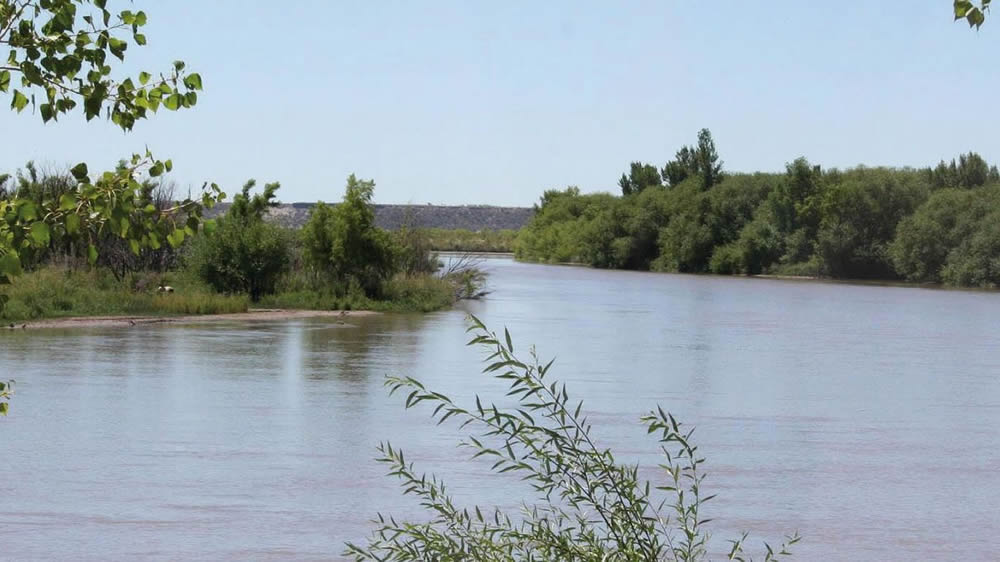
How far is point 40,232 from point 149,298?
29951mm

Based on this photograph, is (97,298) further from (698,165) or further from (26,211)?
(698,165)

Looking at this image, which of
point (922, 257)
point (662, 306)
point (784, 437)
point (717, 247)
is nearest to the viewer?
point (784, 437)

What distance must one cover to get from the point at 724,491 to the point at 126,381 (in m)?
10.3

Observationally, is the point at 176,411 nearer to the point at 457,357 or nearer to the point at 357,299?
the point at 457,357

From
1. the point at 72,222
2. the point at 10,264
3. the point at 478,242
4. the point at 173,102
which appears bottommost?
the point at 10,264

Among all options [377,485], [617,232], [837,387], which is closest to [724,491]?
[377,485]

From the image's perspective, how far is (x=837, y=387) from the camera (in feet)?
70.4

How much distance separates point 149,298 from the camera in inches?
1309

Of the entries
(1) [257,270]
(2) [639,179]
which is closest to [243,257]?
(1) [257,270]

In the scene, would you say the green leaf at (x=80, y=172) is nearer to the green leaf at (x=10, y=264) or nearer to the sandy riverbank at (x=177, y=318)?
the green leaf at (x=10, y=264)

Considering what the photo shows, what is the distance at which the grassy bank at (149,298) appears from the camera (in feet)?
103

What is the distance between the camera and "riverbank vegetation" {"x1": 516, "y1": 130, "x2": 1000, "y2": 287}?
72.9 m

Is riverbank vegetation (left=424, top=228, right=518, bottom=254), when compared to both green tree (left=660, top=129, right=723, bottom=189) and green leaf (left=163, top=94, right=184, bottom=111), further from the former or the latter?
green leaf (left=163, top=94, right=184, bottom=111)


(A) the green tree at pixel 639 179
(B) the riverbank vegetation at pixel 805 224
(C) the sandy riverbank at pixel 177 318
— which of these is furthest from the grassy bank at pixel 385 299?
(A) the green tree at pixel 639 179
